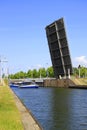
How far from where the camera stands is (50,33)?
245 ft

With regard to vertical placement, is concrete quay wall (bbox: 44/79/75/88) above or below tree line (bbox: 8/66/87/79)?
below

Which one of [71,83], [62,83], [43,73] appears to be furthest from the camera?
[43,73]

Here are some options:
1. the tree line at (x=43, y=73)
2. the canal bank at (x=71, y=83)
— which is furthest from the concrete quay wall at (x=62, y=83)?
the tree line at (x=43, y=73)

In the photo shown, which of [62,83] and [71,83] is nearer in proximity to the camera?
[71,83]

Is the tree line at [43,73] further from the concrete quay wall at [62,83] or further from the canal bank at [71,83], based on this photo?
the canal bank at [71,83]

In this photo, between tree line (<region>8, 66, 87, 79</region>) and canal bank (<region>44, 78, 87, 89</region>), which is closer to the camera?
canal bank (<region>44, 78, 87, 89</region>)

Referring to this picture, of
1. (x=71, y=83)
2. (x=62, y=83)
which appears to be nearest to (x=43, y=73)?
(x=62, y=83)

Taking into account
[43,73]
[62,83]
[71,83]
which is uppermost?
[43,73]

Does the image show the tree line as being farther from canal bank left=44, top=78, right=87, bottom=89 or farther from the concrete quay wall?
canal bank left=44, top=78, right=87, bottom=89

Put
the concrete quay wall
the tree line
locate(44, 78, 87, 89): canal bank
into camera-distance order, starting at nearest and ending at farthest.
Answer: locate(44, 78, 87, 89): canal bank < the concrete quay wall < the tree line

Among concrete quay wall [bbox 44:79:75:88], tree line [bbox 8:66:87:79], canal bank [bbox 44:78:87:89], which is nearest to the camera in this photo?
canal bank [bbox 44:78:87:89]

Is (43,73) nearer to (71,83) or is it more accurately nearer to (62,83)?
(62,83)

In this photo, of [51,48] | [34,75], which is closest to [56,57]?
[51,48]

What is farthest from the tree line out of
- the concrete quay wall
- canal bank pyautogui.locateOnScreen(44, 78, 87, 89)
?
canal bank pyautogui.locateOnScreen(44, 78, 87, 89)
